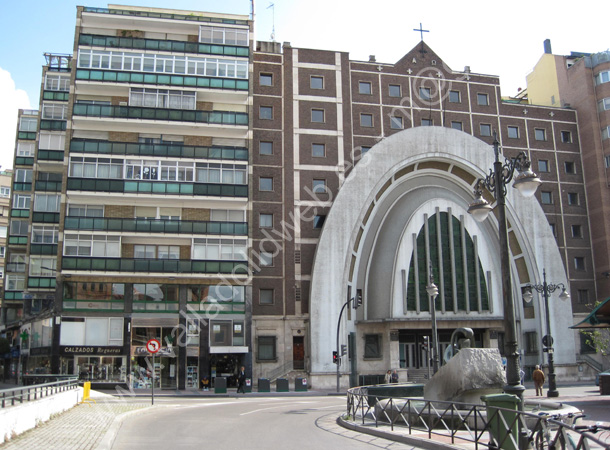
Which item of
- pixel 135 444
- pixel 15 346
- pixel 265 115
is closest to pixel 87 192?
pixel 265 115

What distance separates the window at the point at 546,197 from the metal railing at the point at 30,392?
1747 inches

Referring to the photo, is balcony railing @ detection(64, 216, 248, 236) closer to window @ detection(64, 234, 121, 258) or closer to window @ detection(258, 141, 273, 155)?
window @ detection(64, 234, 121, 258)

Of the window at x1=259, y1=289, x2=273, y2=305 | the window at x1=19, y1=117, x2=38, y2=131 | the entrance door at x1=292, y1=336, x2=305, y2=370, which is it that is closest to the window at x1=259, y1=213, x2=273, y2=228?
the window at x1=259, y1=289, x2=273, y2=305

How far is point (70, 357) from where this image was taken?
3988 cm

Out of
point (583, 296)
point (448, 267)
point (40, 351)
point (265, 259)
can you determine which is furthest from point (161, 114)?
point (583, 296)

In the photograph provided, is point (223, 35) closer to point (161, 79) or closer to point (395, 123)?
point (161, 79)

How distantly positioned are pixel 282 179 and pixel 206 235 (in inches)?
325

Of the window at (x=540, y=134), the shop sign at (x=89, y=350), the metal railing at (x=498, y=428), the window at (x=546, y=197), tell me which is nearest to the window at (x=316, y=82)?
the window at (x=540, y=134)

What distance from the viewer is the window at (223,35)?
153ft

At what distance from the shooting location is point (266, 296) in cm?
4628

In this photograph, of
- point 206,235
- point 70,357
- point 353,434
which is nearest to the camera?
point 353,434

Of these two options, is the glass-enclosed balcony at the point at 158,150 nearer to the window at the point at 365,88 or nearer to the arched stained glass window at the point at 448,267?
the window at the point at 365,88

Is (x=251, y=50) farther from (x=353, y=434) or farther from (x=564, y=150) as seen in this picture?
(x=353, y=434)

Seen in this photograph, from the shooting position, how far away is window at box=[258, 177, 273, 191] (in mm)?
47753
